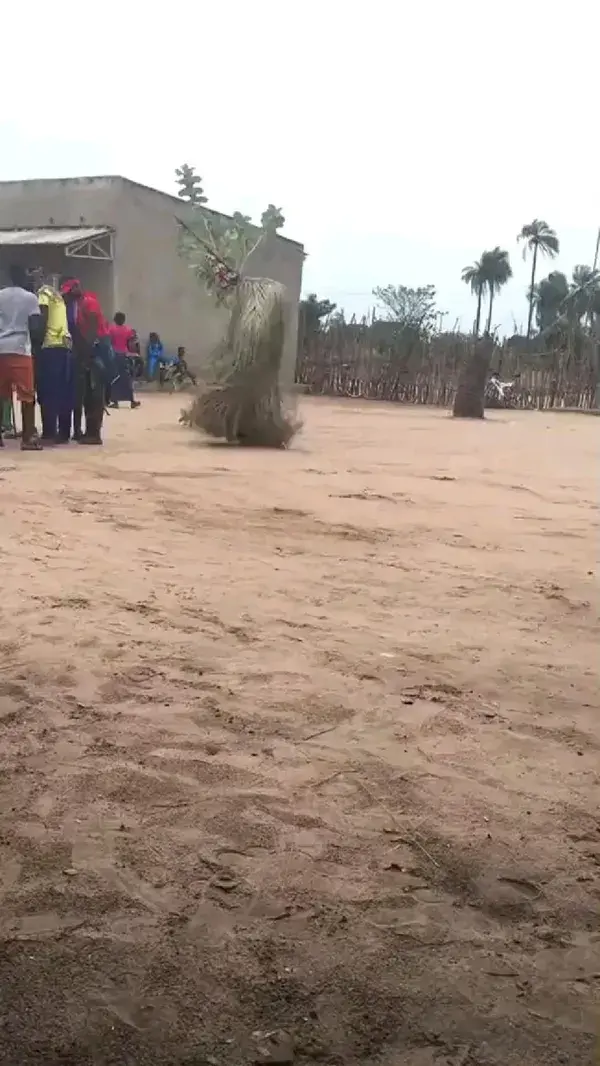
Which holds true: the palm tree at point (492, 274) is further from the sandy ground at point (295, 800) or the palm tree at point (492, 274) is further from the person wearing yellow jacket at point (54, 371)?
the person wearing yellow jacket at point (54, 371)

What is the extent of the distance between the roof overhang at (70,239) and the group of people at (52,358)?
903 cm

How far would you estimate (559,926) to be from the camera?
168cm

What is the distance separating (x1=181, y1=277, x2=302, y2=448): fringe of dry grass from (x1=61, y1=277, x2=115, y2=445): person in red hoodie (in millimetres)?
1014

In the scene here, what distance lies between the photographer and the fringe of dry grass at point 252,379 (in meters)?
8.32

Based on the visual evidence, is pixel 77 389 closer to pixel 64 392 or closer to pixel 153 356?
pixel 64 392

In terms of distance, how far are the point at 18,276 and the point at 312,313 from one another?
20212 mm

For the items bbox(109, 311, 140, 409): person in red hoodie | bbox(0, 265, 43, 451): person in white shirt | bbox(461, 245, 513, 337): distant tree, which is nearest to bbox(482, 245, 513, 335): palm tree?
bbox(461, 245, 513, 337): distant tree

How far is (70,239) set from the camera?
16.4 meters

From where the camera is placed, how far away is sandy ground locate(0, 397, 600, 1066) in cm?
140

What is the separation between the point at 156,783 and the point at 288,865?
435 millimetres

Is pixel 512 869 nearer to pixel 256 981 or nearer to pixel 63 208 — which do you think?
pixel 256 981

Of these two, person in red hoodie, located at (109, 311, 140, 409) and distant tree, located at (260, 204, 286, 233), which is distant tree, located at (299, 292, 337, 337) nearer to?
person in red hoodie, located at (109, 311, 140, 409)

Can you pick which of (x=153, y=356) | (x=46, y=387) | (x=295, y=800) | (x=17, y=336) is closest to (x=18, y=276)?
(x=17, y=336)

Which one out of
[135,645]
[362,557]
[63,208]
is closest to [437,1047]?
[135,645]
